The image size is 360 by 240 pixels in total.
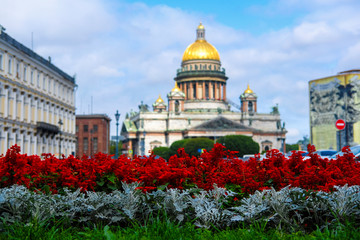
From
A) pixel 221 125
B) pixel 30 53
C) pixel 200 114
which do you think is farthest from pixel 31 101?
pixel 200 114

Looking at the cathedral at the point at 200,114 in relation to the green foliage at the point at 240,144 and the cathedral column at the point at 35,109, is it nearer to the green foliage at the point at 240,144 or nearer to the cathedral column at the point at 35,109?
the green foliage at the point at 240,144

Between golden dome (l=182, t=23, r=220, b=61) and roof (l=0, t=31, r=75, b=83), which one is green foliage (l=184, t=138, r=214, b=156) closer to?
roof (l=0, t=31, r=75, b=83)

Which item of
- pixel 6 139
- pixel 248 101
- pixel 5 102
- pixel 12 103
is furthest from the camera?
pixel 248 101

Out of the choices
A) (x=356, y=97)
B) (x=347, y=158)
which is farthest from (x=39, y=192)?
(x=356, y=97)

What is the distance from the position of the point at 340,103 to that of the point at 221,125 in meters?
38.5

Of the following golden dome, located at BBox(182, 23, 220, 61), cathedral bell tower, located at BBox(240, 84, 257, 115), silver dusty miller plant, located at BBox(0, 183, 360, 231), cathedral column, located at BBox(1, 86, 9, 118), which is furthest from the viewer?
golden dome, located at BBox(182, 23, 220, 61)

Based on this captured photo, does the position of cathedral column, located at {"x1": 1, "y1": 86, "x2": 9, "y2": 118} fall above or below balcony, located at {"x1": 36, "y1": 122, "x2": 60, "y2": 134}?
above

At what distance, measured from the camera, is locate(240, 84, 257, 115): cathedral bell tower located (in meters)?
133

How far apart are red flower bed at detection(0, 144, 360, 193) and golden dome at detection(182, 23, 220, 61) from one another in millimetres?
129126

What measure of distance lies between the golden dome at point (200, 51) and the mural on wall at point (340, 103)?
53.4 metres

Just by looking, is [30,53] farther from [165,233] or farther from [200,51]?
[200,51]

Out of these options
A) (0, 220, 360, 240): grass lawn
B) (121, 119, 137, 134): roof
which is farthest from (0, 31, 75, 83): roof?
(121, 119, 137, 134): roof

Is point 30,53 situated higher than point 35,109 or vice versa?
point 30,53

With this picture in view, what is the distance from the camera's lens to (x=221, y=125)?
120m
